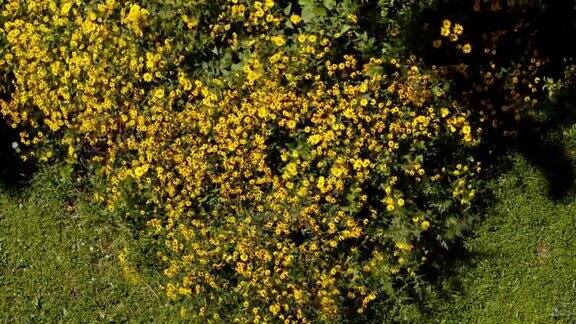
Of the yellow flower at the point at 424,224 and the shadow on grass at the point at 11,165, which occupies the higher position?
the yellow flower at the point at 424,224

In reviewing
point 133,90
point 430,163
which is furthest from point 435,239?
point 133,90

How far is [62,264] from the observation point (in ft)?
18.9

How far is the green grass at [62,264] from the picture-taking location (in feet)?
18.1

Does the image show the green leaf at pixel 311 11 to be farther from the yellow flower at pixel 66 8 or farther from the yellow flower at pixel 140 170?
the yellow flower at pixel 66 8

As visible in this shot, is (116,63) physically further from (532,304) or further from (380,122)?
(532,304)

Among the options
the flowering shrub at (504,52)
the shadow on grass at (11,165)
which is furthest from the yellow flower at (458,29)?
the shadow on grass at (11,165)

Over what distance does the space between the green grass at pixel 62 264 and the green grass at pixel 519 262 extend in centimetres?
201

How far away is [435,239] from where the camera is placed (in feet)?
16.2

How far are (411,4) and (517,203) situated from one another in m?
1.48

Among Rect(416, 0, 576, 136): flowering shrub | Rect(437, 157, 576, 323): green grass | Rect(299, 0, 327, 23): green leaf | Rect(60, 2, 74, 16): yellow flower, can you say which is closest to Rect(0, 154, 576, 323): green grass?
Rect(437, 157, 576, 323): green grass

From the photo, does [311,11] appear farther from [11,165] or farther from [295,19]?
[11,165]

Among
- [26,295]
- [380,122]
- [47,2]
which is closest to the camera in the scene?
[380,122]

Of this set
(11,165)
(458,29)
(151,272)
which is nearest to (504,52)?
(458,29)

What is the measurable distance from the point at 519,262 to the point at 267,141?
179cm
